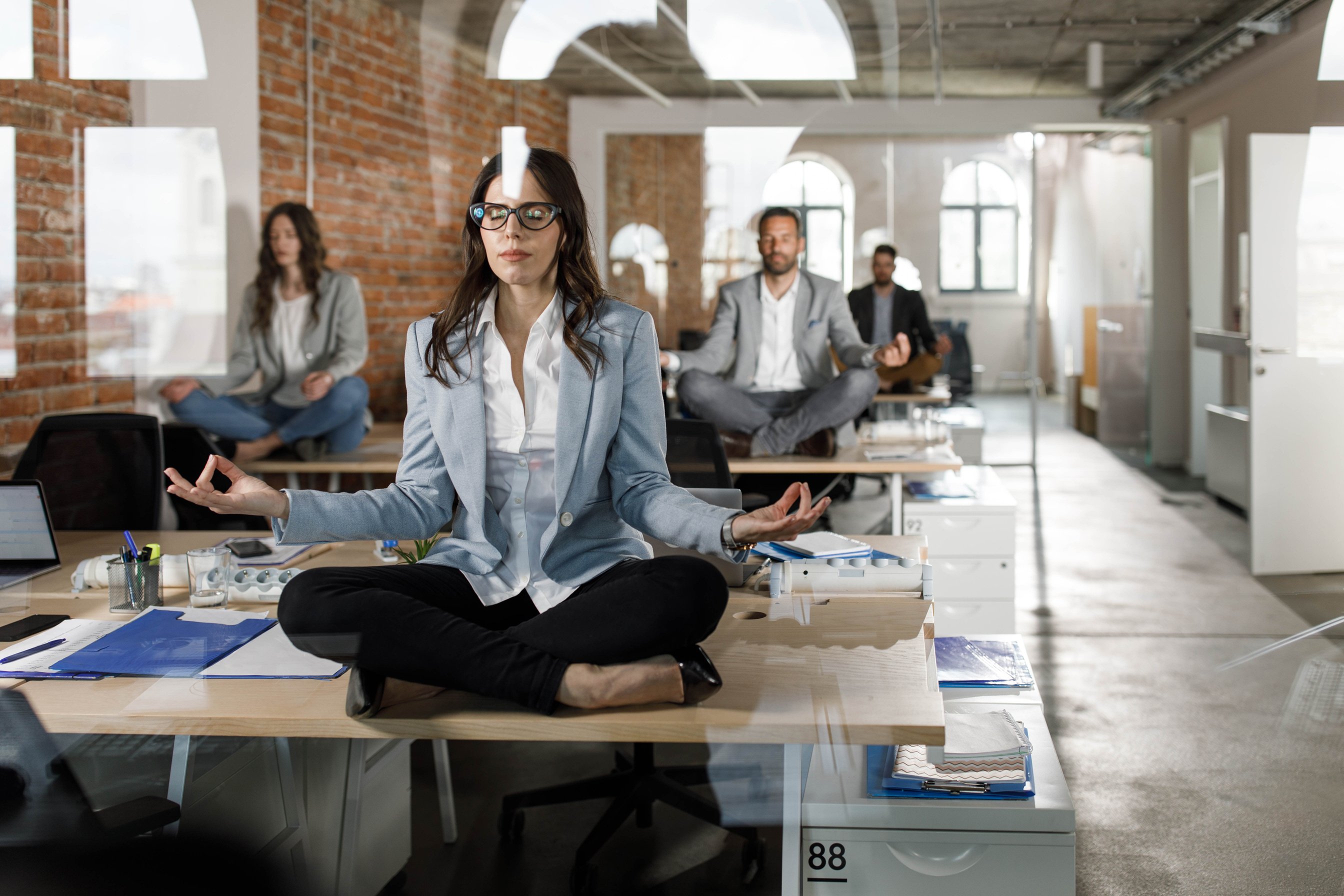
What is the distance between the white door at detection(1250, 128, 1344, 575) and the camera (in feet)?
8.43

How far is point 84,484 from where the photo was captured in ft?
9.42

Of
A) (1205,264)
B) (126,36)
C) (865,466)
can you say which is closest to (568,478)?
(865,466)

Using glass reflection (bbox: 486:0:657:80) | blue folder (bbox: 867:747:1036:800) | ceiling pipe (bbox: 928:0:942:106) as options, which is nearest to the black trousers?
blue folder (bbox: 867:747:1036:800)

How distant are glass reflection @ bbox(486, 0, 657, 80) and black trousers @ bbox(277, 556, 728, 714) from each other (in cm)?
151

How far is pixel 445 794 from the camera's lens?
7.93 ft

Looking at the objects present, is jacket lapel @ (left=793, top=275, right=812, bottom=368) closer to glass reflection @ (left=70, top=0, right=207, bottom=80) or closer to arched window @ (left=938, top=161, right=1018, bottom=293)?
arched window @ (left=938, top=161, right=1018, bottom=293)

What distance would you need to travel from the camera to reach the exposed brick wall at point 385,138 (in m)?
2.65

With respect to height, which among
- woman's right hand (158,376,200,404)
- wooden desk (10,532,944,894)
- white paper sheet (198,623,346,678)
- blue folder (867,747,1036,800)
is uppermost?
woman's right hand (158,376,200,404)

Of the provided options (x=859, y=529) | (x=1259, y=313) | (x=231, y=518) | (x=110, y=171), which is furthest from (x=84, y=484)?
(x=1259, y=313)

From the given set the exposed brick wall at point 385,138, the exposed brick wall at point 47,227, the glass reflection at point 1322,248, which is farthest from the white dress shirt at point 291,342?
the glass reflection at point 1322,248

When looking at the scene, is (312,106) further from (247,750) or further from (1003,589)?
(1003,589)

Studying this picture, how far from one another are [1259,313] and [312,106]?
8.02ft

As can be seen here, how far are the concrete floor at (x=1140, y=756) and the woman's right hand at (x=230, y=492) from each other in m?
0.79

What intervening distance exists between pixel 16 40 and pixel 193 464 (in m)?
1.12
